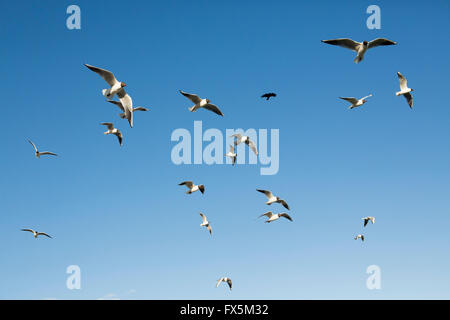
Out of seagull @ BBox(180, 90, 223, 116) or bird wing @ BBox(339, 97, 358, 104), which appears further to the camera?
bird wing @ BBox(339, 97, 358, 104)

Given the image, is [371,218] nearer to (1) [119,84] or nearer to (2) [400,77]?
(2) [400,77]

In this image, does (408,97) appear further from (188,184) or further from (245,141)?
(188,184)

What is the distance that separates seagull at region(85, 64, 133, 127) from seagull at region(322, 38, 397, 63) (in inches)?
434

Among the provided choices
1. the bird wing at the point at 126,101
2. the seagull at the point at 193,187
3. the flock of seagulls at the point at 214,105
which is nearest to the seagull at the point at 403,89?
the flock of seagulls at the point at 214,105

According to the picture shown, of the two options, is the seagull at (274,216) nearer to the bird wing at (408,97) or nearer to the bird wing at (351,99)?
the bird wing at (351,99)

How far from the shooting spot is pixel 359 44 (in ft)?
84.0

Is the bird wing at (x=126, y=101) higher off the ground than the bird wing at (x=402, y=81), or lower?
lower

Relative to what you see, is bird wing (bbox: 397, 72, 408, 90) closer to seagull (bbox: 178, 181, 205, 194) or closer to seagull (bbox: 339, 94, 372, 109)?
seagull (bbox: 339, 94, 372, 109)

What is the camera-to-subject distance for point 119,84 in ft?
80.1

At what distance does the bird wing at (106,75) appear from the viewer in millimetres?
23391

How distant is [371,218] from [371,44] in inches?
805

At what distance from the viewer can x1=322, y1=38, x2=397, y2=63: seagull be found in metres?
25.2

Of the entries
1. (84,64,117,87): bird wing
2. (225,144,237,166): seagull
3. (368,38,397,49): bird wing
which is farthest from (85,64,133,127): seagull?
(225,144,237,166): seagull
